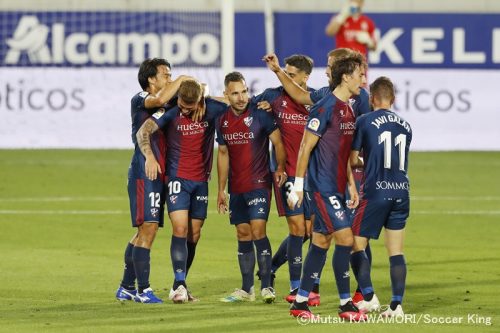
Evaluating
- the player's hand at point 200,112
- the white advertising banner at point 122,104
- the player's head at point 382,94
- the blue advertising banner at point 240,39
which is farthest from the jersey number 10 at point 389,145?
the blue advertising banner at point 240,39

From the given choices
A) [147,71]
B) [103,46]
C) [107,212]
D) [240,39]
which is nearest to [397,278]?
[147,71]

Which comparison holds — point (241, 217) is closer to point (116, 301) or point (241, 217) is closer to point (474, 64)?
point (116, 301)

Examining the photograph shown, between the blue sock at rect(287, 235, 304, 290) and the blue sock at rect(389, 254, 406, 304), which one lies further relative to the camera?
the blue sock at rect(287, 235, 304, 290)

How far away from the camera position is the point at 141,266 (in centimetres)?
1126

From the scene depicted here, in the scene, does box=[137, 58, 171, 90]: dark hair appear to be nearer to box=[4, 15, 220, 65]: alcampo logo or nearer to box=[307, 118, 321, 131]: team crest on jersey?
box=[307, 118, 321, 131]: team crest on jersey

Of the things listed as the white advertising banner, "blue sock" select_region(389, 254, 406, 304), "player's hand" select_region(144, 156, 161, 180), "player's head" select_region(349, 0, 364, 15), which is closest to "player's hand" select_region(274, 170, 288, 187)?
"player's hand" select_region(144, 156, 161, 180)

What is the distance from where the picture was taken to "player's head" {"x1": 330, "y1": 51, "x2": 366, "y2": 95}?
10.3m

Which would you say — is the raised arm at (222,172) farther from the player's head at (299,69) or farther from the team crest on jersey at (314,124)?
the team crest on jersey at (314,124)

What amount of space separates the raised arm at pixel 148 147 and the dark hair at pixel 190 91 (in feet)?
1.21

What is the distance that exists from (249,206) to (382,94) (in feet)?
5.70

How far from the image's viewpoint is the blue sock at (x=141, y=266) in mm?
11219

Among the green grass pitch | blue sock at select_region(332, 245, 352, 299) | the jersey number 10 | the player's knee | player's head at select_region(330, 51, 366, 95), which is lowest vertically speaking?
the green grass pitch

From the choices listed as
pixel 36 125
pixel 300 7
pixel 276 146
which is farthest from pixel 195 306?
pixel 300 7

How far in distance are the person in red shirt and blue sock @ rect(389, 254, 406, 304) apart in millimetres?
11090
